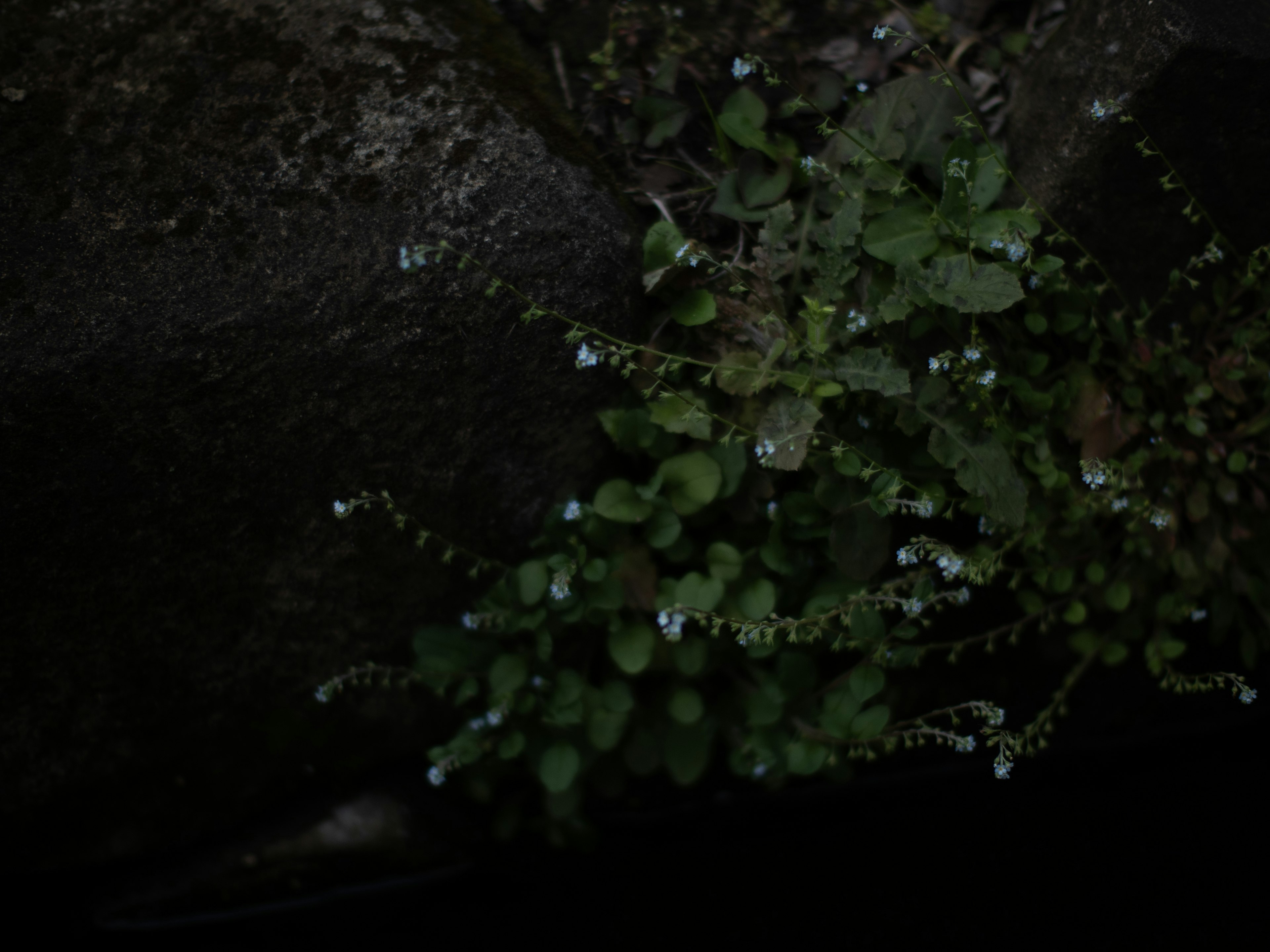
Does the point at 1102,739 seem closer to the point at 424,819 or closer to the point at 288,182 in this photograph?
the point at 424,819

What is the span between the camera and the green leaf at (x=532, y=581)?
1.90 m

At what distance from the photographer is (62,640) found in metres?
1.98

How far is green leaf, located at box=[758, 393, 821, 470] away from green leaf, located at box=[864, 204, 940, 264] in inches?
14.8

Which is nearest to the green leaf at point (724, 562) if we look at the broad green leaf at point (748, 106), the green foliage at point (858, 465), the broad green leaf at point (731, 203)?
the green foliage at point (858, 465)

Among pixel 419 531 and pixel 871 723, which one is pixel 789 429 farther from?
Result: pixel 419 531

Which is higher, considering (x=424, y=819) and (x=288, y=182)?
(x=288, y=182)

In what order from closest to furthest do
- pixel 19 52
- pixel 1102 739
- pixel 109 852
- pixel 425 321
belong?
1. pixel 425 321
2. pixel 19 52
3. pixel 109 852
4. pixel 1102 739

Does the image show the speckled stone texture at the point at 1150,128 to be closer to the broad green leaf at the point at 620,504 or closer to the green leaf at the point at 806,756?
the broad green leaf at the point at 620,504

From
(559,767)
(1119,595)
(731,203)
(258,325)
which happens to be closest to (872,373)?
(731,203)

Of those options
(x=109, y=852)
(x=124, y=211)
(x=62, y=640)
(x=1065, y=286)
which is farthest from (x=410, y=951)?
(x=1065, y=286)

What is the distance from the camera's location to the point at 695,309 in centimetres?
192

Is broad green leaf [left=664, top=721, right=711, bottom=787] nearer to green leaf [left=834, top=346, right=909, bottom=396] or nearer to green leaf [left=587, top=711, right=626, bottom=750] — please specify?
green leaf [left=587, top=711, right=626, bottom=750]

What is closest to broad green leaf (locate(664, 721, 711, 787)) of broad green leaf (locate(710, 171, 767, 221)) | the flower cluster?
the flower cluster

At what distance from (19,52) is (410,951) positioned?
2500 mm
